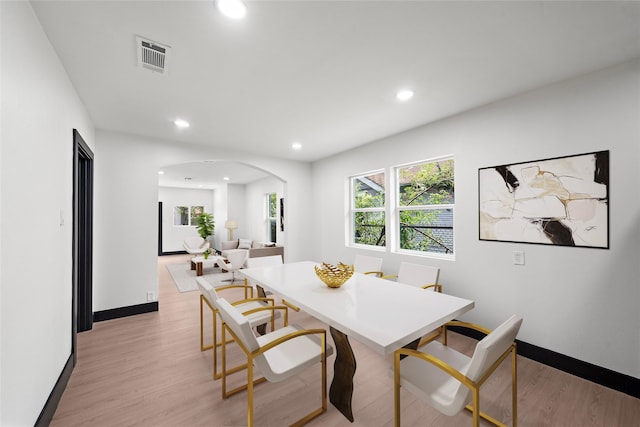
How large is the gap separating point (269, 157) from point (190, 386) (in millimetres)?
3672

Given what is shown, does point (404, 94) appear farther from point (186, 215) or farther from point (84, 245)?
point (186, 215)

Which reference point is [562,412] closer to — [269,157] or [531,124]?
[531,124]

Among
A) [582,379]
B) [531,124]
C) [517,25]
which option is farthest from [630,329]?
[517,25]

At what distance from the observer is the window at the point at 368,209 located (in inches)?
163

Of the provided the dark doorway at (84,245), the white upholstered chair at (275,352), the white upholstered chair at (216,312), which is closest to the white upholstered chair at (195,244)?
the dark doorway at (84,245)

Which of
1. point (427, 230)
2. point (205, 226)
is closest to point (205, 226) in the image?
point (205, 226)

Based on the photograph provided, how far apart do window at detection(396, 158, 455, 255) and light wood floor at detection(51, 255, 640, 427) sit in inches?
51.2

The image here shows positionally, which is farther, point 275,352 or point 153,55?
point 153,55

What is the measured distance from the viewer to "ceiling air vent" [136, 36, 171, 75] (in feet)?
5.83

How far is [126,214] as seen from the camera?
3576 millimetres

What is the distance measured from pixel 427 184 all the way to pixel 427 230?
24.3 inches

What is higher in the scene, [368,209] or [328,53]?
[328,53]

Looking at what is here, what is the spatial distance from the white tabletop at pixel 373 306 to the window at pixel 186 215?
8759mm

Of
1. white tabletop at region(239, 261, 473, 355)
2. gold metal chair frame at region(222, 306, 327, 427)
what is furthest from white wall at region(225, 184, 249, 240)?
gold metal chair frame at region(222, 306, 327, 427)
